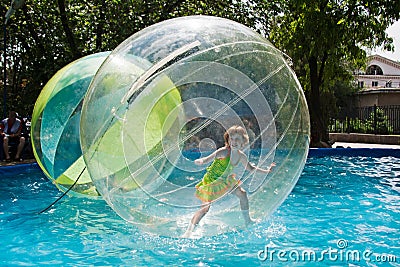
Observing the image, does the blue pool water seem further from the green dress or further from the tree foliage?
the tree foliage

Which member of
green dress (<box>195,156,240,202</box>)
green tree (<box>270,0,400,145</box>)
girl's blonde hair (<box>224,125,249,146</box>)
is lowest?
green dress (<box>195,156,240,202</box>)

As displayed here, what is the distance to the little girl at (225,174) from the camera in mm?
3904

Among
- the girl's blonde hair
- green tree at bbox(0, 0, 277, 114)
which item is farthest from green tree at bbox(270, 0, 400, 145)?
the girl's blonde hair

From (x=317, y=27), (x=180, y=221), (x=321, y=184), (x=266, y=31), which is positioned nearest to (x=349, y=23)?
(x=317, y=27)

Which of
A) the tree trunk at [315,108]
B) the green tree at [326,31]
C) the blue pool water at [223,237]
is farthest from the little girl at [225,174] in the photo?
the tree trunk at [315,108]

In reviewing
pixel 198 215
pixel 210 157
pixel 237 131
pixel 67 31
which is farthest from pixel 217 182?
pixel 67 31

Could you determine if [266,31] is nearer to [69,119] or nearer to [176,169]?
[69,119]

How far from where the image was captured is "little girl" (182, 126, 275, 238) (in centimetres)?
390

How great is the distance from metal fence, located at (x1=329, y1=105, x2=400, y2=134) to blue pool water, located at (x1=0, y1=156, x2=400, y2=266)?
12.4 metres

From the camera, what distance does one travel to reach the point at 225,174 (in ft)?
13.1

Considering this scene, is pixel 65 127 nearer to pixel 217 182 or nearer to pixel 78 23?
pixel 217 182

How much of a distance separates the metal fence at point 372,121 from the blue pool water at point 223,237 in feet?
40.7

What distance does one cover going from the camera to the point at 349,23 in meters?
13.9

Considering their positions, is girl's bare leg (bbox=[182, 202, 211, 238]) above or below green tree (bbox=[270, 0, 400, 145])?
below
